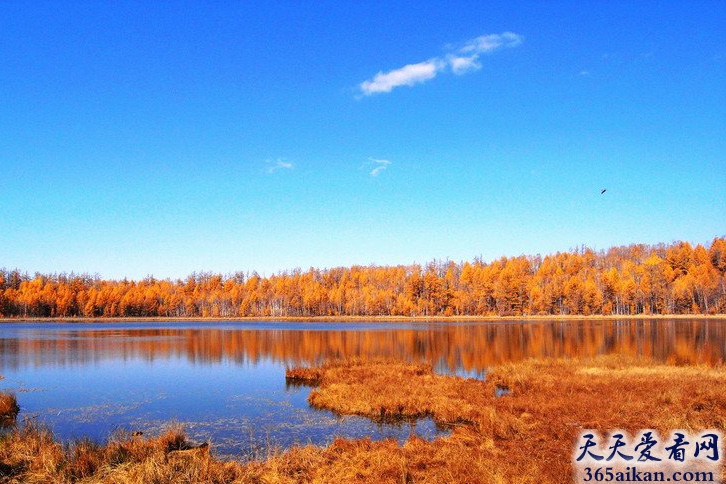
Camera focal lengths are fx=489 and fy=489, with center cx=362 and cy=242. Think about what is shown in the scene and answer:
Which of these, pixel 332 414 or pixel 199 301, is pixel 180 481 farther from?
pixel 199 301

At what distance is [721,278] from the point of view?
449ft

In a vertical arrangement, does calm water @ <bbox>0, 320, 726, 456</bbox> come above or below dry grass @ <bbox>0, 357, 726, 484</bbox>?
below

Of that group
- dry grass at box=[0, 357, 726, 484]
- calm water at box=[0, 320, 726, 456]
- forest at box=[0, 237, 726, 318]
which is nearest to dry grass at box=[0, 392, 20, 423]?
calm water at box=[0, 320, 726, 456]

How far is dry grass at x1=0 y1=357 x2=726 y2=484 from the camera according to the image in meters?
12.5

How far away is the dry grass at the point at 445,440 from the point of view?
12547 mm

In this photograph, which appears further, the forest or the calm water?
the forest

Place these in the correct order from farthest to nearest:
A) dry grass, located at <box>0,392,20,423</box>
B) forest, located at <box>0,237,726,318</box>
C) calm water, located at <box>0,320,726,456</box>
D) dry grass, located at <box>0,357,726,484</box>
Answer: forest, located at <box>0,237,726,318</box> < dry grass, located at <box>0,392,20,423</box> < calm water, located at <box>0,320,726,456</box> < dry grass, located at <box>0,357,726,484</box>

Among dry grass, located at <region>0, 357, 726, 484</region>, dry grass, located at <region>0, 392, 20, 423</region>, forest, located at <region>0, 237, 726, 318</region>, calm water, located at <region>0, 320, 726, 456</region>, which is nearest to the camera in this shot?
dry grass, located at <region>0, 357, 726, 484</region>

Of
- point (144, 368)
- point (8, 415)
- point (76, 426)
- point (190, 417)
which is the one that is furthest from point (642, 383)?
point (144, 368)

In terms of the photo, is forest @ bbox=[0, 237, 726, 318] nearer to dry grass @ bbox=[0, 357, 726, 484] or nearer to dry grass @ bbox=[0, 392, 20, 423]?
dry grass @ bbox=[0, 357, 726, 484]

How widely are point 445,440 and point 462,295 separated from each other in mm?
143629

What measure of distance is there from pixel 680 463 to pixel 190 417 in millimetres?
18647

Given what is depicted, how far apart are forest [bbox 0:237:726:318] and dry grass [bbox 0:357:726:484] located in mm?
124711

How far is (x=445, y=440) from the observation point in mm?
15992
